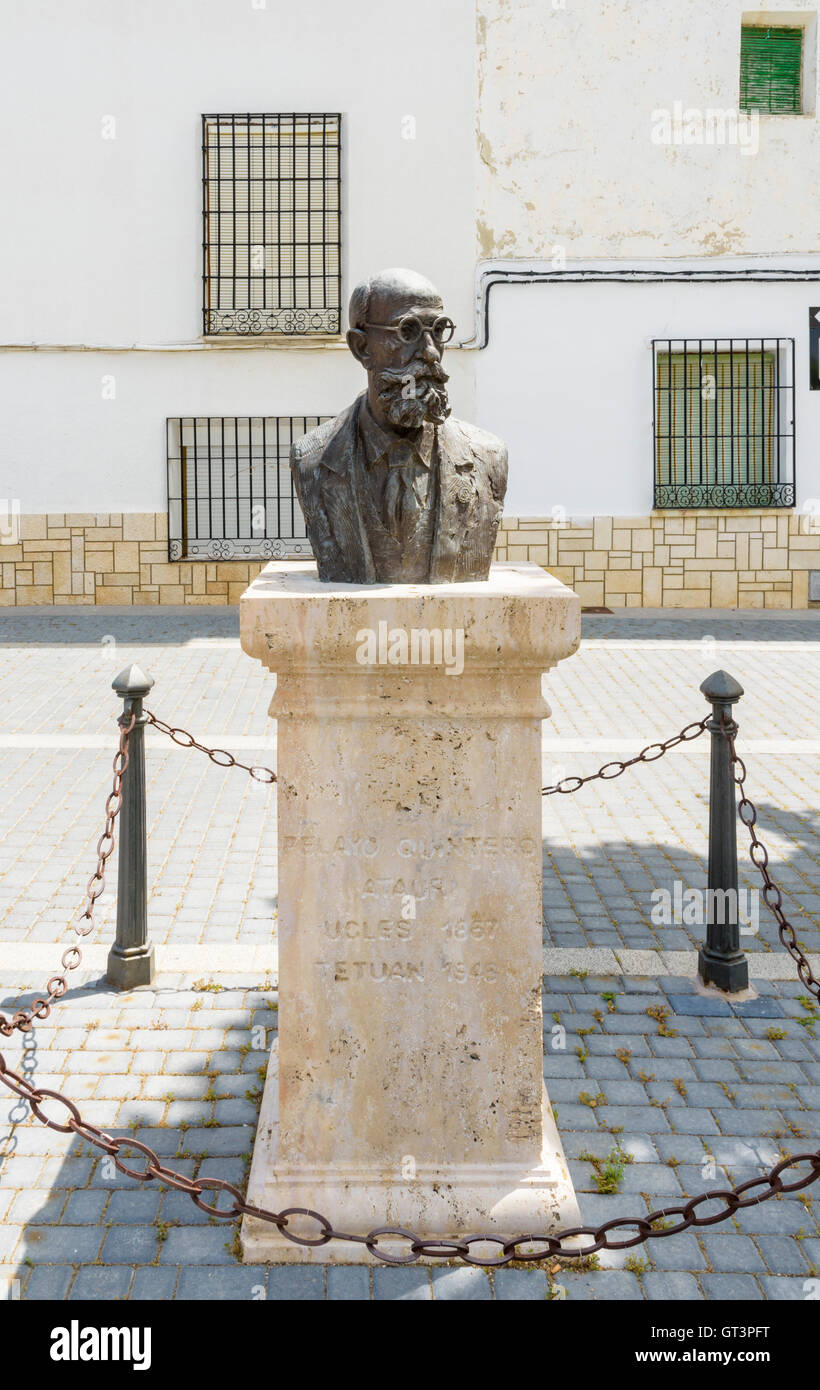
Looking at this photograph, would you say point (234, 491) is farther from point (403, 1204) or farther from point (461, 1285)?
point (461, 1285)

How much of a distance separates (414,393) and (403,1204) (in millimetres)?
2075

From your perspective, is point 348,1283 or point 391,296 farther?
point 391,296

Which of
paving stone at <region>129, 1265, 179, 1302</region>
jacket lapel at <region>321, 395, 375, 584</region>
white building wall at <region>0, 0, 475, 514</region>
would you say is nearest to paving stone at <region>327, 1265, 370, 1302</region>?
paving stone at <region>129, 1265, 179, 1302</region>

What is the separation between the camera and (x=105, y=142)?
13.8 m

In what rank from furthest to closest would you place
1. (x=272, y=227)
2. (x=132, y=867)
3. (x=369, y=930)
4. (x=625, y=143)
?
(x=272, y=227) < (x=625, y=143) < (x=132, y=867) < (x=369, y=930)

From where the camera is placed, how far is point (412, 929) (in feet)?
10.2

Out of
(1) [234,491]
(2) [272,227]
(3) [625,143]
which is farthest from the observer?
(1) [234,491]

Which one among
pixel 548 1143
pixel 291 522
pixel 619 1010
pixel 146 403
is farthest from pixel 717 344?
pixel 548 1143

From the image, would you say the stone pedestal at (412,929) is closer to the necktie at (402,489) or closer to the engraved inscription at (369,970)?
the engraved inscription at (369,970)

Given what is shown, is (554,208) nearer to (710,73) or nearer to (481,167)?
(481,167)

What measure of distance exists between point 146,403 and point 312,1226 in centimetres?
1246

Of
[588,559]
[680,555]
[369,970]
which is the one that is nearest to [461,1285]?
[369,970]

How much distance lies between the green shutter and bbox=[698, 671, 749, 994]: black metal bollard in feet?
40.1

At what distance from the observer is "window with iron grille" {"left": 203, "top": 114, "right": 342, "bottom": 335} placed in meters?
14.0
